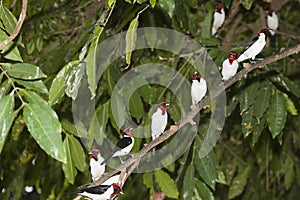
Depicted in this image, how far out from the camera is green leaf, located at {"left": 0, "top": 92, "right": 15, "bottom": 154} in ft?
4.36

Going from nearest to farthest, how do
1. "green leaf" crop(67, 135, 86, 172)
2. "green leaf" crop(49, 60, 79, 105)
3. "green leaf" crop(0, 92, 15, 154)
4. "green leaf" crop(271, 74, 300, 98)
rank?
1. "green leaf" crop(0, 92, 15, 154)
2. "green leaf" crop(49, 60, 79, 105)
3. "green leaf" crop(67, 135, 86, 172)
4. "green leaf" crop(271, 74, 300, 98)

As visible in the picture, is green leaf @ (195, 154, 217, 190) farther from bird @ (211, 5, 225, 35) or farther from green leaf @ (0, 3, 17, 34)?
green leaf @ (0, 3, 17, 34)

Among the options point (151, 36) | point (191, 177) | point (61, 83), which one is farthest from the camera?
point (151, 36)

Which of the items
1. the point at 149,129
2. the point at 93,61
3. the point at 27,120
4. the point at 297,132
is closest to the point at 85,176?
the point at 149,129

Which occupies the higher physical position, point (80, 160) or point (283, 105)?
point (283, 105)

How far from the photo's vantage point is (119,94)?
83.8 inches

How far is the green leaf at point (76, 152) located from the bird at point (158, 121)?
290 millimetres

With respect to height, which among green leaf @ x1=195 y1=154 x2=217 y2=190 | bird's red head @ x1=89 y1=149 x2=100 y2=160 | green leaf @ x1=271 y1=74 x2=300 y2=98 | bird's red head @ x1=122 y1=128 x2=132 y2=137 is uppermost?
green leaf @ x1=271 y1=74 x2=300 y2=98

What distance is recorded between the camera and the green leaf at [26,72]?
1500 millimetres

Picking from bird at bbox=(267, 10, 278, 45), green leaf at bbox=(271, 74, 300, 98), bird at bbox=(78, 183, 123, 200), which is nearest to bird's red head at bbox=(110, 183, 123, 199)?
bird at bbox=(78, 183, 123, 200)

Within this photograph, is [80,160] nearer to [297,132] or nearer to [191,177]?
[191,177]

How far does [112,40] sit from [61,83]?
0.51 metres

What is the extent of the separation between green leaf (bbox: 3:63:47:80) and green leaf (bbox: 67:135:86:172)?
566 millimetres

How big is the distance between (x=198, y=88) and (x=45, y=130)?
101cm
